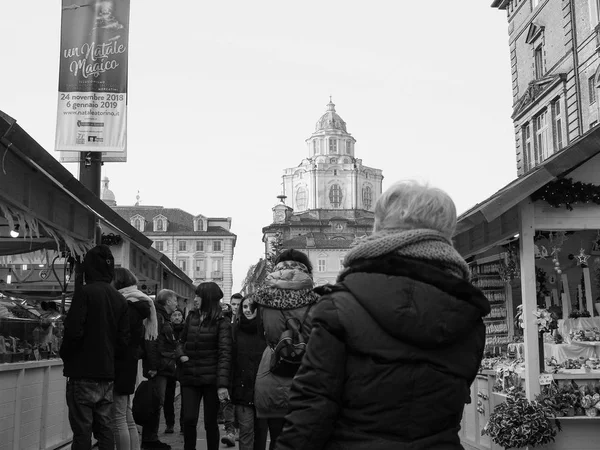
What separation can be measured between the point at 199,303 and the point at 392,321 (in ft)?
19.3

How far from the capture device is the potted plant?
27.6 ft

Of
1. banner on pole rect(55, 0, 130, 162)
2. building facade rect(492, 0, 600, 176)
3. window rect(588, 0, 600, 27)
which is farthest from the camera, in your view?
building facade rect(492, 0, 600, 176)

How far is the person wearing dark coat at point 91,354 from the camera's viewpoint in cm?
671

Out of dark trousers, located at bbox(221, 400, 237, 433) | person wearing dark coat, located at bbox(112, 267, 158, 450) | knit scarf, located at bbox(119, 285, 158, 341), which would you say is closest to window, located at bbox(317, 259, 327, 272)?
dark trousers, located at bbox(221, 400, 237, 433)

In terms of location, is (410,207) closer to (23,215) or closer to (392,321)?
(392,321)

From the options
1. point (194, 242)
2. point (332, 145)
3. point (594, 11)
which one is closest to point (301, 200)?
point (332, 145)

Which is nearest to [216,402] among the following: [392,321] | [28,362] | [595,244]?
[28,362]

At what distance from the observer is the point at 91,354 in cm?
675

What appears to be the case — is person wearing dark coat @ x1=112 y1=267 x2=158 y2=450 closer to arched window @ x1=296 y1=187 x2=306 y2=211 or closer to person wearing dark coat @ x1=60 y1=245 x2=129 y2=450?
person wearing dark coat @ x1=60 y1=245 x2=129 y2=450

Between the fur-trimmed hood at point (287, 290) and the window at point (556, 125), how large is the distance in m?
23.0

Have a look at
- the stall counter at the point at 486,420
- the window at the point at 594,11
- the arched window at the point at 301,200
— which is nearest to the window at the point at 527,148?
the window at the point at 594,11

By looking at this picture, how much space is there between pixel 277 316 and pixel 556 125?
77.7ft

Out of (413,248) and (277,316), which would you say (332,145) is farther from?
(413,248)

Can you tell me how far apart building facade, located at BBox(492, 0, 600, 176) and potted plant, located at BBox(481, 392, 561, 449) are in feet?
51.3
